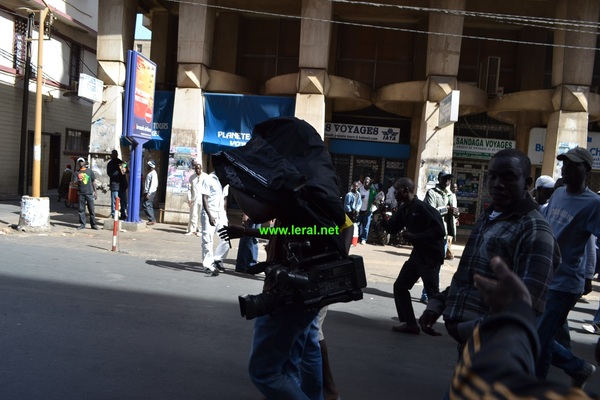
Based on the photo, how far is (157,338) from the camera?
16.9 feet

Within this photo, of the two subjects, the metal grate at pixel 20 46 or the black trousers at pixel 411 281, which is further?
the metal grate at pixel 20 46

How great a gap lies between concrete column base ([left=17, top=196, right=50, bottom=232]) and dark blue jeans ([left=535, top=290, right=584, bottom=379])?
1129 centimetres

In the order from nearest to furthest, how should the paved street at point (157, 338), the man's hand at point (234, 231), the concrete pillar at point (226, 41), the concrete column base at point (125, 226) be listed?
the man's hand at point (234, 231) → the paved street at point (157, 338) → the concrete column base at point (125, 226) → the concrete pillar at point (226, 41)

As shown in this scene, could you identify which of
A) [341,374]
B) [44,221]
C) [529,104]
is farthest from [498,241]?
[529,104]

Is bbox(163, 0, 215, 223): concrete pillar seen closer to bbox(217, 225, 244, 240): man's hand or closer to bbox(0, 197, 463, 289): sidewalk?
bbox(0, 197, 463, 289): sidewalk

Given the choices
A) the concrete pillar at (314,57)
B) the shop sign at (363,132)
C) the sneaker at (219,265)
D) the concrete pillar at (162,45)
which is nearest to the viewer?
the sneaker at (219,265)

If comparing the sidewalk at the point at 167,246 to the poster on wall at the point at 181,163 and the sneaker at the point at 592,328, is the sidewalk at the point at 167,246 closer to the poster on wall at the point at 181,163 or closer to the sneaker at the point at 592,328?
the poster on wall at the point at 181,163

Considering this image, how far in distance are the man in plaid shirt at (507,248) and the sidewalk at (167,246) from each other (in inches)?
274

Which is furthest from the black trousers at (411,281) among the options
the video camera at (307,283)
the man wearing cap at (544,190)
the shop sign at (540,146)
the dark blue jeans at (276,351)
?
the shop sign at (540,146)

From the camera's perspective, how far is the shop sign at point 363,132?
1867cm

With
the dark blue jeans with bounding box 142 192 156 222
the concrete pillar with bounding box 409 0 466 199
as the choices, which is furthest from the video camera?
the dark blue jeans with bounding box 142 192 156 222

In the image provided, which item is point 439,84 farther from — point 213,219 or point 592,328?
point 592,328

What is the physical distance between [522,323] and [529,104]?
53.6 ft

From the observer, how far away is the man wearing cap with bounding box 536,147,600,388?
4199 millimetres
